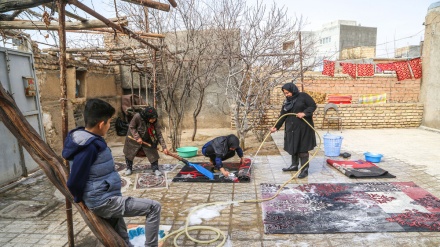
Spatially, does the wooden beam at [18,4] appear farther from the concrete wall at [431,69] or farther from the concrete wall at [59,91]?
the concrete wall at [431,69]

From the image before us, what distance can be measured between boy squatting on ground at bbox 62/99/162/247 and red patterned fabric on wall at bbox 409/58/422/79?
11677 millimetres

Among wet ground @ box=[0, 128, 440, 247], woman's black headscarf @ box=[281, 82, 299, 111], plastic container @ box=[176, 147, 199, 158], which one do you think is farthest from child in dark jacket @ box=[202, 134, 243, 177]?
plastic container @ box=[176, 147, 199, 158]

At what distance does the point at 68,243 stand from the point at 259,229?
7.26ft

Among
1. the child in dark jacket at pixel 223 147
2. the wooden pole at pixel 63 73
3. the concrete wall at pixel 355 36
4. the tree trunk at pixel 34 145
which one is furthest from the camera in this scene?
the concrete wall at pixel 355 36

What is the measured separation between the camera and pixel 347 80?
43.8ft

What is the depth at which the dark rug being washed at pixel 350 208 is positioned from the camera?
3.58m

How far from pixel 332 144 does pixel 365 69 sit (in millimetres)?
7740

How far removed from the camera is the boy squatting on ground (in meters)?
2.33

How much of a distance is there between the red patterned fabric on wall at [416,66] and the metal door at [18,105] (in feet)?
39.4

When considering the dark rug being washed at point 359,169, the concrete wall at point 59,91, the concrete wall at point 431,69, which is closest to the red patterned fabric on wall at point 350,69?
the concrete wall at point 431,69

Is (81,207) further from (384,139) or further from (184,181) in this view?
(384,139)

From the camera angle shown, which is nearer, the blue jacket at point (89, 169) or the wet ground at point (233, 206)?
the blue jacket at point (89, 169)

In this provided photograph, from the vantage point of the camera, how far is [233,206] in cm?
432

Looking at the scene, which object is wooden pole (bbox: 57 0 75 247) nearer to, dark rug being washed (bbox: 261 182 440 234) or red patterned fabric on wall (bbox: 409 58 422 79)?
dark rug being washed (bbox: 261 182 440 234)
